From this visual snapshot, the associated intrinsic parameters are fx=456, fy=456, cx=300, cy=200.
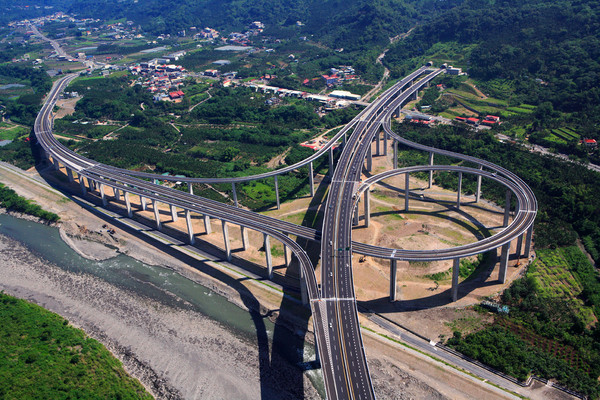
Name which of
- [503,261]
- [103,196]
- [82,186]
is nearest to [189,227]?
[103,196]

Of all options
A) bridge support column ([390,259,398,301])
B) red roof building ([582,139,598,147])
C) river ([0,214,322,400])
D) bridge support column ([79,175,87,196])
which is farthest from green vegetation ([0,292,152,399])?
red roof building ([582,139,598,147])

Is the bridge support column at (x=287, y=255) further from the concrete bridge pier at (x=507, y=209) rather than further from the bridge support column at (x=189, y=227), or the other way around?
the concrete bridge pier at (x=507, y=209)

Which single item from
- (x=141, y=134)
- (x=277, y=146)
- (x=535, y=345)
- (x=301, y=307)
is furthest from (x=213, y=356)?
(x=141, y=134)

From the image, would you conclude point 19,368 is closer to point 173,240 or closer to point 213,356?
point 213,356

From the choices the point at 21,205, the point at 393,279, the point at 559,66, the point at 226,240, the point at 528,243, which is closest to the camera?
the point at 393,279

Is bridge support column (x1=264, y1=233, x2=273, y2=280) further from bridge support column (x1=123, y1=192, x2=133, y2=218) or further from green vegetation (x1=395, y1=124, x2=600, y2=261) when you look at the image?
green vegetation (x1=395, y1=124, x2=600, y2=261)

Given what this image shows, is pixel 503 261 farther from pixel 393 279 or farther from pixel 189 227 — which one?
pixel 189 227

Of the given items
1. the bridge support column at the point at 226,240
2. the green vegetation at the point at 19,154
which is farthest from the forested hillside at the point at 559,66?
the green vegetation at the point at 19,154
